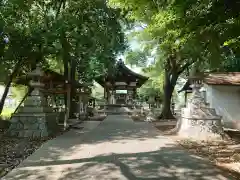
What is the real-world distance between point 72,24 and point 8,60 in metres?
3.54

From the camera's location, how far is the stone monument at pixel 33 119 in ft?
45.0

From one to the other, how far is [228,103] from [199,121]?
7.32m

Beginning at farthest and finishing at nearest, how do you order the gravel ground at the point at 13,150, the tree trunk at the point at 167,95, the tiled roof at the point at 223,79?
the tree trunk at the point at 167,95 → the tiled roof at the point at 223,79 → the gravel ground at the point at 13,150

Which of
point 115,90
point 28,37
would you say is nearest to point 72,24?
point 28,37

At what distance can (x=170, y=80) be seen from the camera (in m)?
26.6

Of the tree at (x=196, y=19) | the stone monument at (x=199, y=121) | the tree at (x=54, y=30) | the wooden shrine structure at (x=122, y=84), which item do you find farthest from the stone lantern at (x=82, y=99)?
the tree at (x=196, y=19)

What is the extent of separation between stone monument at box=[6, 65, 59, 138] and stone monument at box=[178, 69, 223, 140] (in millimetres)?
6191

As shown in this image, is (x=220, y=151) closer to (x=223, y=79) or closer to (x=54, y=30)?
(x=54, y=30)

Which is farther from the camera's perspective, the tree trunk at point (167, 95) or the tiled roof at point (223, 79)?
the tree trunk at point (167, 95)

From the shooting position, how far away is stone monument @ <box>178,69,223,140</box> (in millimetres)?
13656

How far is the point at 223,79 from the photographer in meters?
20.3

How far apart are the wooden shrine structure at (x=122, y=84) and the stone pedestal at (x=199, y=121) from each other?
24.1m

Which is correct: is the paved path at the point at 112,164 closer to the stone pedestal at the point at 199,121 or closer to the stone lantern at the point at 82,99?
the stone pedestal at the point at 199,121

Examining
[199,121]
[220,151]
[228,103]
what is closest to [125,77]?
[228,103]
